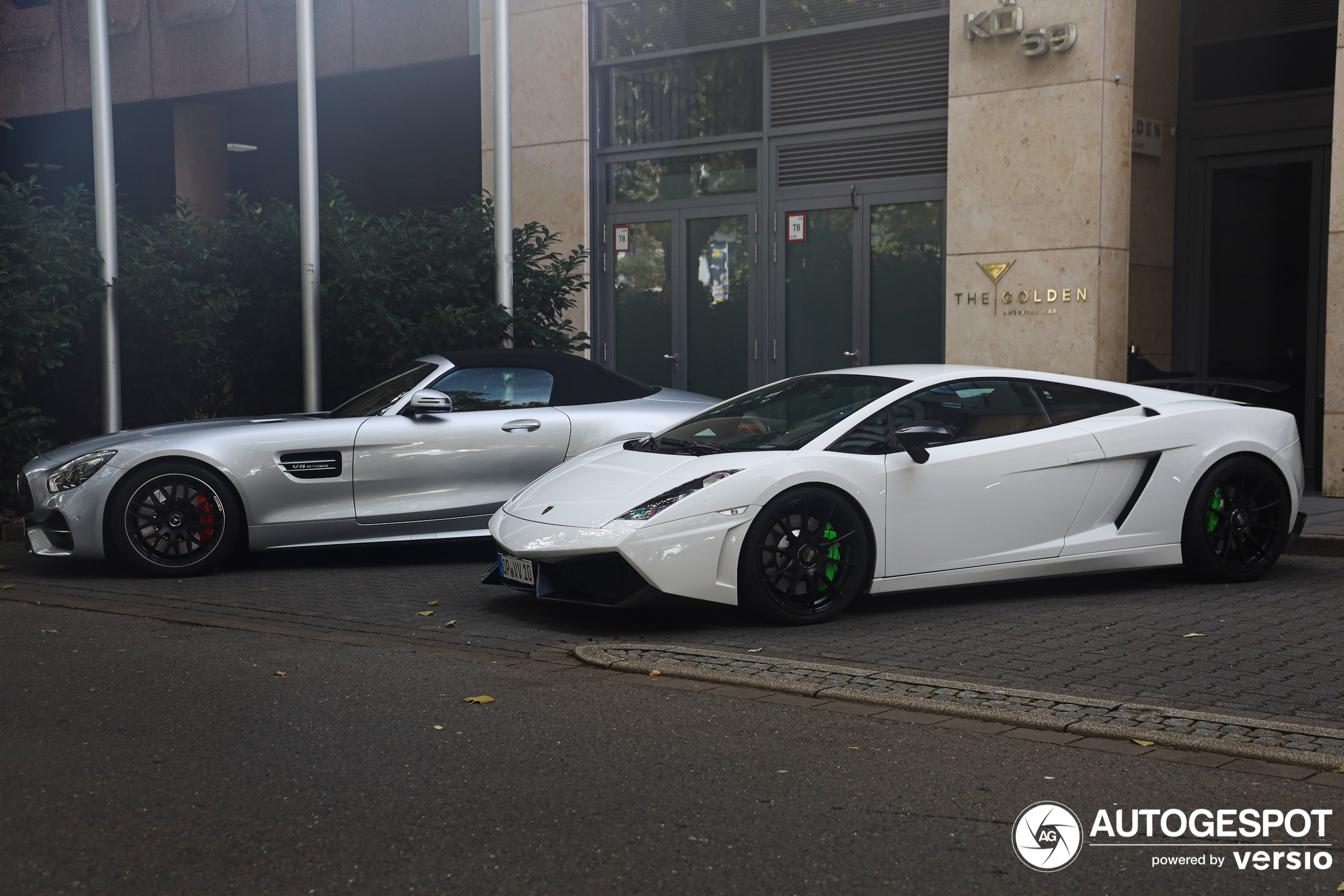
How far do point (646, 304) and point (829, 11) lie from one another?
3657 millimetres

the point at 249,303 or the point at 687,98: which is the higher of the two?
the point at 687,98

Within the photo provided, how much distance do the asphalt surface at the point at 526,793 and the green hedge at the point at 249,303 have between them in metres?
6.20

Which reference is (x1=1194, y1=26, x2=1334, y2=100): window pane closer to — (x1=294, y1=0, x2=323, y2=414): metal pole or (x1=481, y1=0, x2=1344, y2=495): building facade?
(x1=481, y1=0, x2=1344, y2=495): building facade

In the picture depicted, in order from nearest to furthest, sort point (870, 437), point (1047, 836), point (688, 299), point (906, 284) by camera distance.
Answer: point (1047, 836) → point (870, 437) → point (906, 284) → point (688, 299)

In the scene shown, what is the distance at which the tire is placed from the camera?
7.88 m

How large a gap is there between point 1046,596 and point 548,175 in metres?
9.68

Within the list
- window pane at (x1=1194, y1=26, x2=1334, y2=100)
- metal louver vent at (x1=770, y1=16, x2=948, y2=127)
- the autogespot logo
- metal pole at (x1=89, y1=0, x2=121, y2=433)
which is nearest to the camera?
the autogespot logo

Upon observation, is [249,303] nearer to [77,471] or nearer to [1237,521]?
[77,471]

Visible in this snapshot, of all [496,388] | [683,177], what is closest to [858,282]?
[683,177]

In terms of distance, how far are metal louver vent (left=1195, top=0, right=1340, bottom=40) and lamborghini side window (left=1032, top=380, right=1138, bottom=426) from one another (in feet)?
23.3

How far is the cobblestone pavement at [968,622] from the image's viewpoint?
533 centimetres

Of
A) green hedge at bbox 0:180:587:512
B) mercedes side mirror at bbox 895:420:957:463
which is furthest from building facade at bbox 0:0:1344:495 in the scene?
mercedes side mirror at bbox 895:420:957:463

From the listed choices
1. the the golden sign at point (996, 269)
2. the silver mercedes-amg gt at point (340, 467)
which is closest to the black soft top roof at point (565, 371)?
the silver mercedes-amg gt at point (340, 467)

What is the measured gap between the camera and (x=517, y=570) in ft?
21.7
